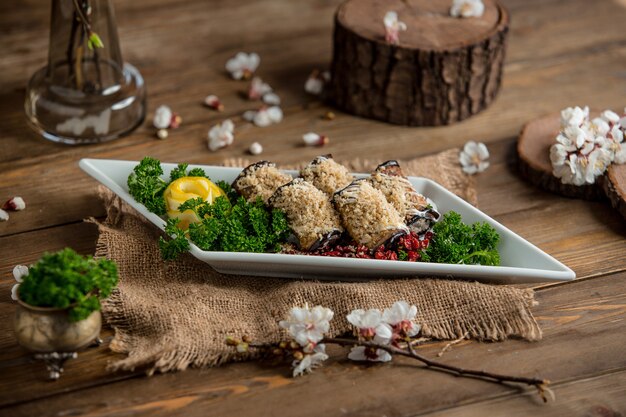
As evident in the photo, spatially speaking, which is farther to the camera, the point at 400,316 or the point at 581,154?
the point at 581,154

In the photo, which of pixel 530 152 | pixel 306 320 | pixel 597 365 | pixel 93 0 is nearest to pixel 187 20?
pixel 93 0

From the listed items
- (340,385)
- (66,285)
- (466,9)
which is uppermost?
A: (466,9)

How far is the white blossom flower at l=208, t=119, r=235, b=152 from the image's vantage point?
9.41 ft

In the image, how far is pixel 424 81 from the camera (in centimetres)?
292

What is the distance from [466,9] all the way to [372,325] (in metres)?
1.51

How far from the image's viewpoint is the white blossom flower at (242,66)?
129 inches

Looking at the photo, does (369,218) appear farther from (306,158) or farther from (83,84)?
(83,84)

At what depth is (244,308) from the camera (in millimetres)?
2104

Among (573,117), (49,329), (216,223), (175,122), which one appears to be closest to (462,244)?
(216,223)

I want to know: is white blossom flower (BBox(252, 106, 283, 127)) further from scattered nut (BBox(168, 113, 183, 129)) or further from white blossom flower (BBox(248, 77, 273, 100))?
scattered nut (BBox(168, 113, 183, 129))

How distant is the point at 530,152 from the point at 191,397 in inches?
56.2

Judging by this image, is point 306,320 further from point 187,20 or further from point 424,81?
point 187,20

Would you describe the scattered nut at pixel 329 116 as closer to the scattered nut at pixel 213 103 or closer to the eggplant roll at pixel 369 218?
the scattered nut at pixel 213 103

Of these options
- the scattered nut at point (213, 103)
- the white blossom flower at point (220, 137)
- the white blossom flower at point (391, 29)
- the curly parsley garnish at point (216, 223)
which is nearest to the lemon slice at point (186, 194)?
the curly parsley garnish at point (216, 223)
